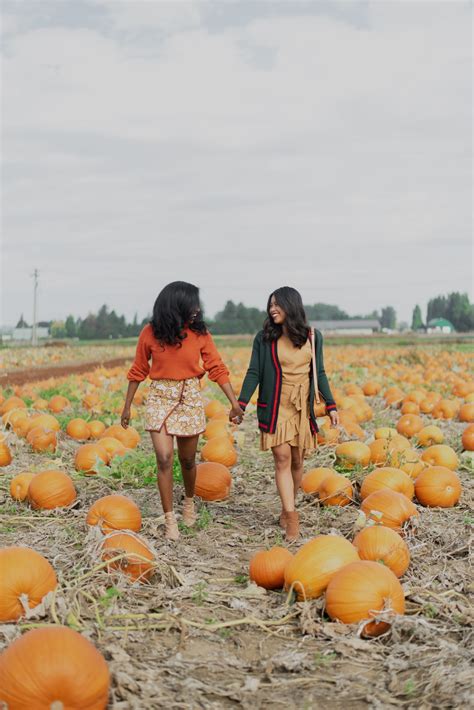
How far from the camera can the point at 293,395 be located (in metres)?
5.70

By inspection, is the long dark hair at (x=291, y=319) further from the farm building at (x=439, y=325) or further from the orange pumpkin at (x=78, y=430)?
the farm building at (x=439, y=325)

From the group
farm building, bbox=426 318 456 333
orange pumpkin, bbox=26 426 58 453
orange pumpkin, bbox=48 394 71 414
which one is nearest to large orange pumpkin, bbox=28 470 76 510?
orange pumpkin, bbox=26 426 58 453

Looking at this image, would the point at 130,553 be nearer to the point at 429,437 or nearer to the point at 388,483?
the point at 388,483

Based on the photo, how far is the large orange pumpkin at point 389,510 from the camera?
5.40 metres

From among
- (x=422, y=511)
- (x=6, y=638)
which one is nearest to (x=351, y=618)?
(x=6, y=638)

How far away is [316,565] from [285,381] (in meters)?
1.79

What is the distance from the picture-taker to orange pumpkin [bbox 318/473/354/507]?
247 inches

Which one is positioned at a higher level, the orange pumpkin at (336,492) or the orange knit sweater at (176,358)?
the orange knit sweater at (176,358)

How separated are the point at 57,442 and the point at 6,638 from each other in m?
5.86

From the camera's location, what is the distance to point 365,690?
3361 millimetres

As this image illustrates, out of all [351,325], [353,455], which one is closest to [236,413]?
[353,455]

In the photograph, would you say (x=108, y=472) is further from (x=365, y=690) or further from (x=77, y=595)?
(x=365, y=690)

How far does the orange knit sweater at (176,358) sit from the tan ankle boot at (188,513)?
1077 millimetres

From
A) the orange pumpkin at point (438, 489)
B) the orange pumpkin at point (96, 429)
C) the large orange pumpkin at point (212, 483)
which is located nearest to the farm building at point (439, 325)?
the orange pumpkin at point (96, 429)
